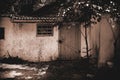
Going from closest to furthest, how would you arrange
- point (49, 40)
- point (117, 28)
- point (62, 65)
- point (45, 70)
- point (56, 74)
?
point (117, 28)
point (56, 74)
point (45, 70)
point (62, 65)
point (49, 40)

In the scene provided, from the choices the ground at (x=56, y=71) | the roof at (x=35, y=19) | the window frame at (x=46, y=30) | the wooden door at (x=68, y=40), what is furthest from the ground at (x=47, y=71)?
the roof at (x=35, y=19)

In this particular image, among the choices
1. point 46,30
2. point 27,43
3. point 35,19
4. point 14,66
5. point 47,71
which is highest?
point 35,19

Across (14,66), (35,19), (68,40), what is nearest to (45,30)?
(35,19)

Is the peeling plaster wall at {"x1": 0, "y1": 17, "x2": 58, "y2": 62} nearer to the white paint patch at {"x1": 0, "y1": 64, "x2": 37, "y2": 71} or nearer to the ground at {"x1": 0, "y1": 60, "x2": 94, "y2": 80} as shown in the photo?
the ground at {"x1": 0, "y1": 60, "x2": 94, "y2": 80}

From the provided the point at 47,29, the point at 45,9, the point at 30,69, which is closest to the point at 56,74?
the point at 30,69

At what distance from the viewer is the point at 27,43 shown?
16.7 meters

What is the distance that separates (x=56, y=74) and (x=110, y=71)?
303cm

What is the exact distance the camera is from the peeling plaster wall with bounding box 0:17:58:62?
1659cm

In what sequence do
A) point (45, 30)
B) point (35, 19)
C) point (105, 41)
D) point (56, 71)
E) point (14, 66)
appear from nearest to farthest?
point (105, 41) < point (56, 71) < point (14, 66) < point (35, 19) < point (45, 30)

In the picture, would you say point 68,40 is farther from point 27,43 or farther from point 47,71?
point 47,71

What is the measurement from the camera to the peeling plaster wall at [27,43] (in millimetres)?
16594

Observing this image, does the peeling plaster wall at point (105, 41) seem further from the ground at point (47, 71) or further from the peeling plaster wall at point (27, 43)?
the peeling plaster wall at point (27, 43)

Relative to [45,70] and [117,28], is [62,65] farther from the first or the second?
[117,28]

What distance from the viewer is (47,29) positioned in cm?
1681
